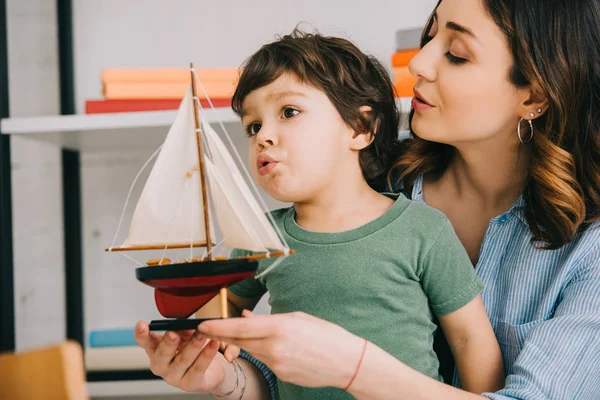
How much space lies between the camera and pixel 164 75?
1438 mm

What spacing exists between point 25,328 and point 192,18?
1.04m

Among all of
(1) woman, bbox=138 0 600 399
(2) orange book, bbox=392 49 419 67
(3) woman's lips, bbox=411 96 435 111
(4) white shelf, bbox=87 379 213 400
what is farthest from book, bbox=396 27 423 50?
(4) white shelf, bbox=87 379 213 400

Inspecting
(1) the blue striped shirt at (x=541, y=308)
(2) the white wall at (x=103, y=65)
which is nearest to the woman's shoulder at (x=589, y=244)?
(1) the blue striped shirt at (x=541, y=308)

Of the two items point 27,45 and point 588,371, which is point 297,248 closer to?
point 588,371

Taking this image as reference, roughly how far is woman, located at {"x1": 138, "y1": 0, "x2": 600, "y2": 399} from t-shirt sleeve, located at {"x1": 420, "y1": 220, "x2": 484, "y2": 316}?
0.41 feet

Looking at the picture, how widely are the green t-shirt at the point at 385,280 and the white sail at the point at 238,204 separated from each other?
0.53ft

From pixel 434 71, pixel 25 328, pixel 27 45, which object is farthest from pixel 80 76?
pixel 434 71

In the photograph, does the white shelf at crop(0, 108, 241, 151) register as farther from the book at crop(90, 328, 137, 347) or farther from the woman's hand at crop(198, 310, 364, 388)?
the woman's hand at crop(198, 310, 364, 388)

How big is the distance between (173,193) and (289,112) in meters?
0.22

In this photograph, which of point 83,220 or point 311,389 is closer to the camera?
point 311,389

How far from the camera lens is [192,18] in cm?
181

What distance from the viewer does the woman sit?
0.91 meters

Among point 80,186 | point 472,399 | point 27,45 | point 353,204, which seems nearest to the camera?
point 472,399

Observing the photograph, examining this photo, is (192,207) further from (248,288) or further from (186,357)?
(248,288)
